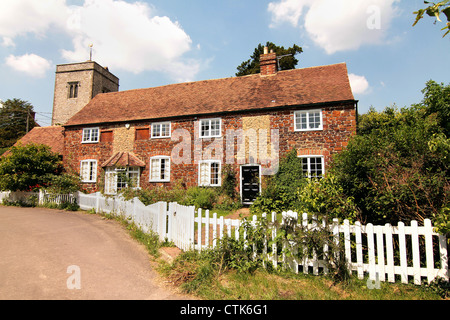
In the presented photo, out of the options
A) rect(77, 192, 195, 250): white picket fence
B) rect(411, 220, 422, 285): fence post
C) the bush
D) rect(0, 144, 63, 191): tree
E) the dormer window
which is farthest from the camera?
the dormer window

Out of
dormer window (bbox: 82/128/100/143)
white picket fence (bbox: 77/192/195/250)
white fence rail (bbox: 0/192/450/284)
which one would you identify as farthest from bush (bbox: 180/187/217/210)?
dormer window (bbox: 82/128/100/143)

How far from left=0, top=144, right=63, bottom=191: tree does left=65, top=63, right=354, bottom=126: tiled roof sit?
148 inches

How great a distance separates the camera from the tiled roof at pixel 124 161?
16500 mm

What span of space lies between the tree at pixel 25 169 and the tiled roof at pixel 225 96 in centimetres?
376

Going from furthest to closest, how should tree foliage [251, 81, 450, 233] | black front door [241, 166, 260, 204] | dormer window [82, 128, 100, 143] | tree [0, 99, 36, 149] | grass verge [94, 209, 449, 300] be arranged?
tree [0, 99, 36, 149] → dormer window [82, 128, 100, 143] → black front door [241, 166, 260, 204] → tree foliage [251, 81, 450, 233] → grass verge [94, 209, 449, 300]

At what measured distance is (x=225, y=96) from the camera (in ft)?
56.3

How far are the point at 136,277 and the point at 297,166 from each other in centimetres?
1036

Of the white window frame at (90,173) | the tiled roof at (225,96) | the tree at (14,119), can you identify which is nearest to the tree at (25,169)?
the white window frame at (90,173)

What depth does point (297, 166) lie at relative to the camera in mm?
13328

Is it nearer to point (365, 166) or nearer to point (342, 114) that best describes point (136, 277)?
point (365, 166)

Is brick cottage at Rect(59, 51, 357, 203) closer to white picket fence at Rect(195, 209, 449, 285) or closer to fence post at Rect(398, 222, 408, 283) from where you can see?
A: white picket fence at Rect(195, 209, 449, 285)

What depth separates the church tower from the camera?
33.6m

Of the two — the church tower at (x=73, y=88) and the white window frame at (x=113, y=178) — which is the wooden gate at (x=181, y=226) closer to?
the white window frame at (x=113, y=178)
